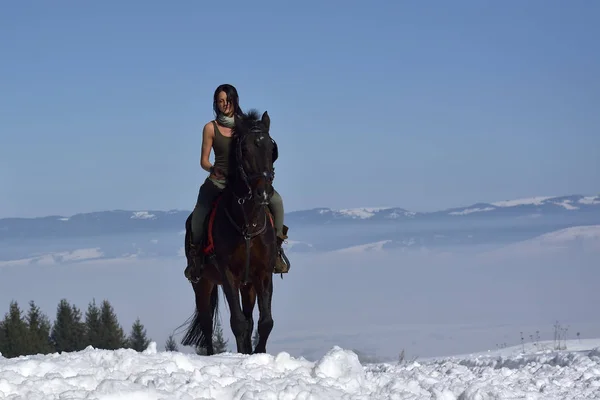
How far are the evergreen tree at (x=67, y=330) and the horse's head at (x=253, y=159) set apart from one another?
5033 centimetres

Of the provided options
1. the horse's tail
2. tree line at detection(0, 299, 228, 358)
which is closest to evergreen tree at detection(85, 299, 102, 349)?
tree line at detection(0, 299, 228, 358)

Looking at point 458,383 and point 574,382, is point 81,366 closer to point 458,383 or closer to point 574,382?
point 458,383

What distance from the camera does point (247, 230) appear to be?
11.8 metres

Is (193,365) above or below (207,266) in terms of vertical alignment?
below

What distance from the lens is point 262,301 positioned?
11828 mm

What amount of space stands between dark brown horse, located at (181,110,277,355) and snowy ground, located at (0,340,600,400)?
1.81 meters

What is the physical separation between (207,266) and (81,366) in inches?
165

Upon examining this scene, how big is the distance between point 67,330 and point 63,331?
0.91ft

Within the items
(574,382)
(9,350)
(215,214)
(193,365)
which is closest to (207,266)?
(215,214)

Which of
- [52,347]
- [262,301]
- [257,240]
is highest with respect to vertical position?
[257,240]

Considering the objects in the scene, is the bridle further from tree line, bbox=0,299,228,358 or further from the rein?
tree line, bbox=0,299,228,358

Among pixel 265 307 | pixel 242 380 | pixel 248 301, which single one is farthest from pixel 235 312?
pixel 242 380

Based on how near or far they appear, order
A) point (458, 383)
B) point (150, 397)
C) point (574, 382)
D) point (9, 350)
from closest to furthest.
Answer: point (150, 397) < point (458, 383) < point (574, 382) < point (9, 350)

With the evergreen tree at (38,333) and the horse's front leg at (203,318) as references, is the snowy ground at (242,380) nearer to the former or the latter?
the horse's front leg at (203,318)
